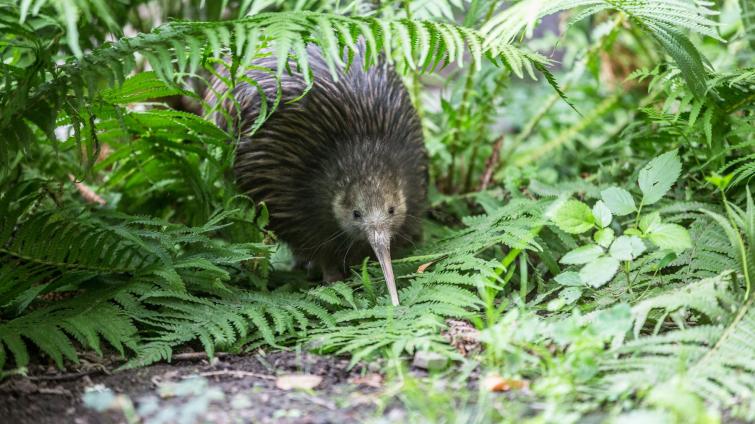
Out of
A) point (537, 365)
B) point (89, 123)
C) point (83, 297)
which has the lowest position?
point (537, 365)

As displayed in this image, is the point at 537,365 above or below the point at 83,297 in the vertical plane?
below

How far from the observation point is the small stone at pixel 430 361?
241 centimetres

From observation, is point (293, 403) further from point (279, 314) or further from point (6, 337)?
point (6, 337)

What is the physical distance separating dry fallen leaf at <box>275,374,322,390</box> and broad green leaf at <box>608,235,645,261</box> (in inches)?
42.1

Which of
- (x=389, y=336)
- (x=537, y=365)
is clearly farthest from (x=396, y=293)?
(x=537, y=365)

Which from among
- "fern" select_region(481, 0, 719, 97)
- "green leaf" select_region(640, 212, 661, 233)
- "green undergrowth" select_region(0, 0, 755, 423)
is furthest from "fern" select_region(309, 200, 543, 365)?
"fern" select_region(481, 0, 719, 97)

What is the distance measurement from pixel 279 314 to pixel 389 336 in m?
0.49

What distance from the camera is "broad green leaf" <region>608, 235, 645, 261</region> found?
2.61m

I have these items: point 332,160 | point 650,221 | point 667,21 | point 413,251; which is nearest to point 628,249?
point 650,221

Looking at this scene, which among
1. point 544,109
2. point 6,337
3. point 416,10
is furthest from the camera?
point 544,109

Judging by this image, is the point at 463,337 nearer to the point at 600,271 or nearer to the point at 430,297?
the point at 430,297

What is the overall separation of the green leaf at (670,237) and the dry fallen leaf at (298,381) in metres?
1.21

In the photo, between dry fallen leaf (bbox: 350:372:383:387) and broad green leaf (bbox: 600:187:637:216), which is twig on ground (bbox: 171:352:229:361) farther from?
broad green leaf (bbox: 600:187:637:216)

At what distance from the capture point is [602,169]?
402 cm
